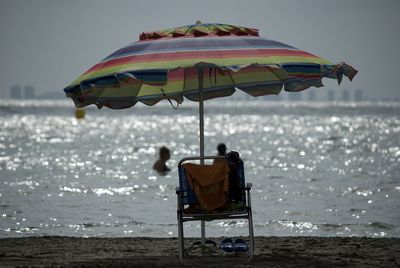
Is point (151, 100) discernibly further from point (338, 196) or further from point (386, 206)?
point (338, 196)

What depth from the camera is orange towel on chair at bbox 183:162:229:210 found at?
28.1 ft

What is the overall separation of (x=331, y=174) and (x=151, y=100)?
21.4 meters

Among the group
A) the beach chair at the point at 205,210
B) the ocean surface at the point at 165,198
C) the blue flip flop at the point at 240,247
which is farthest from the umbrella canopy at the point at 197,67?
the ocean surface at the point at 165,198

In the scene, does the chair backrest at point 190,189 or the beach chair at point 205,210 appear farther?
the chair backrest at point 190,189

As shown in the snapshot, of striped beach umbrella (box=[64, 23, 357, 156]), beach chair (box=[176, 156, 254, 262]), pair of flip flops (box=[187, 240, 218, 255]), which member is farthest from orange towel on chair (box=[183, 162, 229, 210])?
pair of flip flops (box=[187, 240, 218, 255])

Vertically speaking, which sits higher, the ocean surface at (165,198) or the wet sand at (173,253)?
the wet sand at (173,253)

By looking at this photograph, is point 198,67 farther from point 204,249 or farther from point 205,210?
point 204,249

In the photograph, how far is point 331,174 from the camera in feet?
100

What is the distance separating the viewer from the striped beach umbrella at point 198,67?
8.17 metres

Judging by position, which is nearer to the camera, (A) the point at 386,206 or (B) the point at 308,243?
(B) the point at 308,243

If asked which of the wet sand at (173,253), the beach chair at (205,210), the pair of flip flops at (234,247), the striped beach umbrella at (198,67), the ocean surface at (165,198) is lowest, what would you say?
the ocean surface at (165,198)

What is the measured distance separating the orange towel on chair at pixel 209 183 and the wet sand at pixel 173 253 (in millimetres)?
590

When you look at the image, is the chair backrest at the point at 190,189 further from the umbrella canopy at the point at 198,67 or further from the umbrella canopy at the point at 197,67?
the umbrella canopy at the point at 197,67

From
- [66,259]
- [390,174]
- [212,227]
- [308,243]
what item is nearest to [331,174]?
[390,174]
